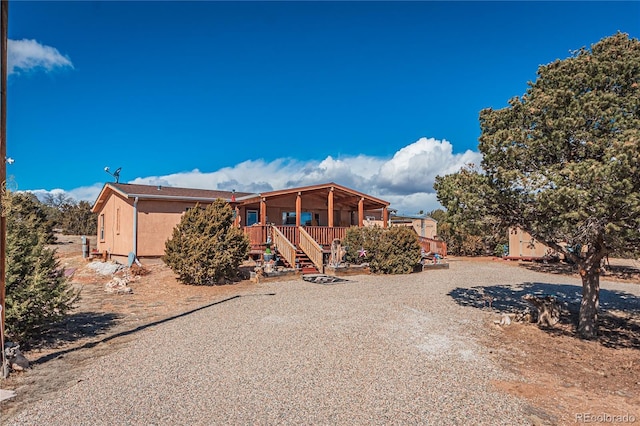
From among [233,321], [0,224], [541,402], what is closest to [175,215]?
[233,321]

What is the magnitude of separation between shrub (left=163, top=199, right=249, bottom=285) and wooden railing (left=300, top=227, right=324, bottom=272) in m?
3.13

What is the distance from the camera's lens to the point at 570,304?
10188 mm

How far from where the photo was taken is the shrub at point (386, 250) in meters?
15.6

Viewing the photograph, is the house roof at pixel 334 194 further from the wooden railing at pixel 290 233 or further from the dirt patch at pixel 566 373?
the dirt patch at pixel 566 373

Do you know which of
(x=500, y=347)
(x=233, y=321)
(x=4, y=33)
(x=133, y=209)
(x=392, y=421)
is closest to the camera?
(x=392, y=421)

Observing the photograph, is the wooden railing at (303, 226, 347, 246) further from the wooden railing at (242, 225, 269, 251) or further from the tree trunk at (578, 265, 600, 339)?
the tree trunk at (578, 265, 600, 339)

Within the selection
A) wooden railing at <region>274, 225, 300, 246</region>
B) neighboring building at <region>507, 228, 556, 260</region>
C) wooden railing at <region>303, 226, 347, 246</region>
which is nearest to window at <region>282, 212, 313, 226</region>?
wooden railing at <region>303, 226, 347, 246</region>

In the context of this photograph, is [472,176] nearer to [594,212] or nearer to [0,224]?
[594,212]

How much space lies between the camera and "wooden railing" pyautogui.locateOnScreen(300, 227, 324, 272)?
50.3 feet

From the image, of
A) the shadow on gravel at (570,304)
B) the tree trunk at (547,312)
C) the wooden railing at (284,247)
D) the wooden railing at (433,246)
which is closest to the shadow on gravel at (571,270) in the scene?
the shadow on gravel at (570,304)

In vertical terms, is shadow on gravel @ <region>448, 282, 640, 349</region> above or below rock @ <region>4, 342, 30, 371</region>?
below

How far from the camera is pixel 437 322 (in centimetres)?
789

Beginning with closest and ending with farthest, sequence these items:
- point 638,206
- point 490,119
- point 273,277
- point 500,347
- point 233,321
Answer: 1. point 638,206
2. point 500,347
3. point 233,321
4. point 490,119
5. point 273,277

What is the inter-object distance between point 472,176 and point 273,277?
26.2 ft
